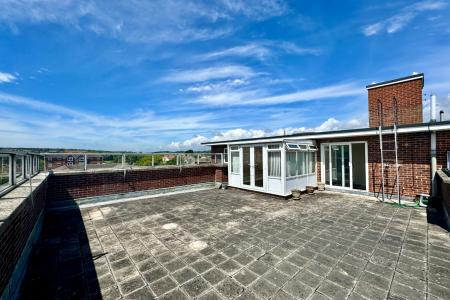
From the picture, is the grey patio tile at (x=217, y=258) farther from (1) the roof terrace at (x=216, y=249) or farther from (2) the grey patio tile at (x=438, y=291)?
(2) the grey patio tile at (x=438, y=291)

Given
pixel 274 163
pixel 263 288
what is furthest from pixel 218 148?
pixel 263 288

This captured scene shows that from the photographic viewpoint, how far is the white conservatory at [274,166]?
756 centimetres

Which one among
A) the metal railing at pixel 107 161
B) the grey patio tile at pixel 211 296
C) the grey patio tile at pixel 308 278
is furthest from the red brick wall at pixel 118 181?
the grey patio tile at pixel 308 278

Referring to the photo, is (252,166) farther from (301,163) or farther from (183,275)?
(183,275)

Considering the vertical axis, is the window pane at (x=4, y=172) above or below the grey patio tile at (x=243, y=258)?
above

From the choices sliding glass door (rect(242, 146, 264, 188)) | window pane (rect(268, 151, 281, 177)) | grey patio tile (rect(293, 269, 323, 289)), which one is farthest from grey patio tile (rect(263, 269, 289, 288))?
sliding glass door (rect(242, 146, 264, 188))

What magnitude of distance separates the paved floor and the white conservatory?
2.03m

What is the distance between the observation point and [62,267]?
3.03 meters

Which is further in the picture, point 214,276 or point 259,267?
point 259,267

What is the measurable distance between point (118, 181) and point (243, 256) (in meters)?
5.94

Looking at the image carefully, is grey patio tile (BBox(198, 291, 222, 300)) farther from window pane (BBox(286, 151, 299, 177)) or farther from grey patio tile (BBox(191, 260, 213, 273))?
window pane (BBox(286, 151, 299, 177))

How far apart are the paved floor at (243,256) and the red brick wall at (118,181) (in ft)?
3.54

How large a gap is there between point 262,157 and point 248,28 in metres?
4.79

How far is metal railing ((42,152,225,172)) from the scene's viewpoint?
6.73 metres
